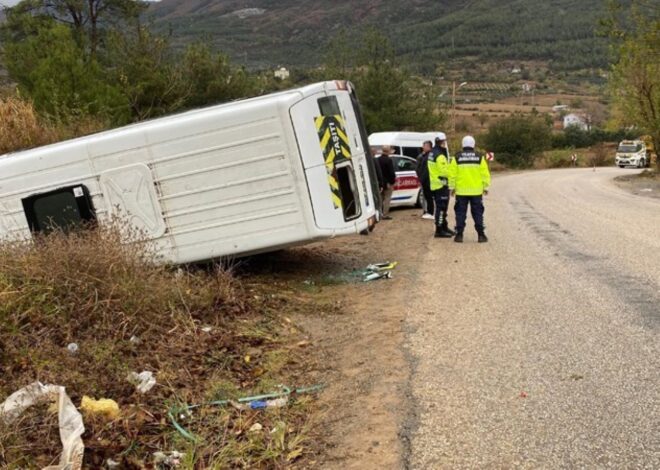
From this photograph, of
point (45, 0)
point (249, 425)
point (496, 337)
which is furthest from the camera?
point (45, 0)

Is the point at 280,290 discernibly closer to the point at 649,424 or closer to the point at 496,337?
the point at 496,337

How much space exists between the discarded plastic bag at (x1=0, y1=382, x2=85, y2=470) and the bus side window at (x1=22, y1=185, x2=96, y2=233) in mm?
4261

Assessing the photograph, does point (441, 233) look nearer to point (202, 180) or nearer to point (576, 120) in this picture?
point (202, 180)

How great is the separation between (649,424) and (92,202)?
21.4ft

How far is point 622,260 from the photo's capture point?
328 inches

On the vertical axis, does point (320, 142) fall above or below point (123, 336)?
above

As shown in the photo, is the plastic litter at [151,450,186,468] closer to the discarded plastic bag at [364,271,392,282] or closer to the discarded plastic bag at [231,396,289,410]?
the discarded plastic bag at [231,396,289,410]

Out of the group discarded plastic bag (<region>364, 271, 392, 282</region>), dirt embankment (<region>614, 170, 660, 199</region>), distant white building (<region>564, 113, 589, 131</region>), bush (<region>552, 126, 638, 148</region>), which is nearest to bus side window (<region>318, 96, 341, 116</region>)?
discarded plastic bag (<region>364, 271, 392, 282</region>)

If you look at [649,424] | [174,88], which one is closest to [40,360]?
[649,424]

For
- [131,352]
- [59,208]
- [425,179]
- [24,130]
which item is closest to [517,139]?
[425,179]

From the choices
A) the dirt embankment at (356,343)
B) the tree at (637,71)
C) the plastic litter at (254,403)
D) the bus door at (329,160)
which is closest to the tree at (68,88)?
the dirt embankment at (356,343)

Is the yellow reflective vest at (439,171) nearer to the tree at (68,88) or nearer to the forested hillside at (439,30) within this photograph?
the tree at (68,88)

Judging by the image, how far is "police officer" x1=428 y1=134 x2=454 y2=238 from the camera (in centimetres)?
1102

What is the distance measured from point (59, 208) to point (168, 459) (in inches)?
204
